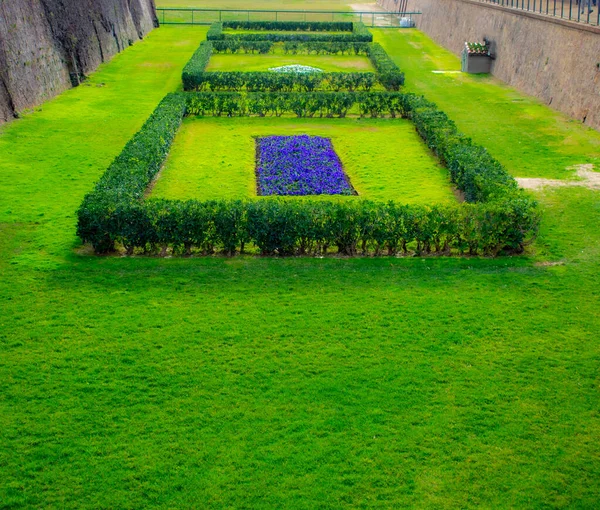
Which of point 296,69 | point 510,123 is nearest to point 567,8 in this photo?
point 510,123

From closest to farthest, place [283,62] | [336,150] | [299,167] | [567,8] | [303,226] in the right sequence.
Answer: [303,226], [299,167], [336,150], [567,8], [283,62]

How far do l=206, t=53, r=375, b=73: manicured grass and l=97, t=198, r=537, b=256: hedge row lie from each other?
18.2 m

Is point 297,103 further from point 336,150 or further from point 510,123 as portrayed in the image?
point 510,123

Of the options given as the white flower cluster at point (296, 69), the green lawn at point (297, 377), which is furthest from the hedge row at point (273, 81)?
the green lawn at point (297, 377)

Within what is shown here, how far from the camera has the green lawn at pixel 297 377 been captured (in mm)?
6465

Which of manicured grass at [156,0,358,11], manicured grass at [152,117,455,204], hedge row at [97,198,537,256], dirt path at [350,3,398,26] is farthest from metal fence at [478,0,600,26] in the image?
manicured grass at [156,0,358,11]

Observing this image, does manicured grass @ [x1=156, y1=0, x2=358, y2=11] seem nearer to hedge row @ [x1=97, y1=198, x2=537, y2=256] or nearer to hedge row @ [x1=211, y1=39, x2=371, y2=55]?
hedge row @ [x1=211, y1=39, x2=371, y2=55]

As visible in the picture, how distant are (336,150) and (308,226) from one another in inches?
271

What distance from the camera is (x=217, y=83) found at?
2417cm

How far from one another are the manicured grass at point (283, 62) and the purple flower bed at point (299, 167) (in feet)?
37.0

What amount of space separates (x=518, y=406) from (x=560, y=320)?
7.43 ft

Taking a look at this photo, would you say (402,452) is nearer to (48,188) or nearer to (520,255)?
(520,255)

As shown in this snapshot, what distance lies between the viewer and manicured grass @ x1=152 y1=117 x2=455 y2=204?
14.4 metres

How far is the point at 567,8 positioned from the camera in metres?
22.7
